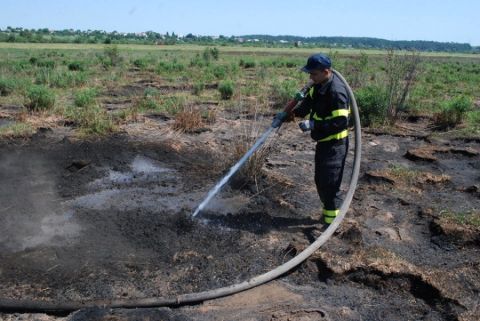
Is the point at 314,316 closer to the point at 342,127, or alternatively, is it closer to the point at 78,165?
the point at 342,127

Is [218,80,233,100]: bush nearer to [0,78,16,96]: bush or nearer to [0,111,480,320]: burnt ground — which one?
[0,111,480,320]: burnt ground

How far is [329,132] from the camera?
4.41 metres

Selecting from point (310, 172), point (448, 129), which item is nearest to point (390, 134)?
point (448, 129)

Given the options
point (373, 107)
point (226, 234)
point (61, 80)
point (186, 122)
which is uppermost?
point (61, 80)

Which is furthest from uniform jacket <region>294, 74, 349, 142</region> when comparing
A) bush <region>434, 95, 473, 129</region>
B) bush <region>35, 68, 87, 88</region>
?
bush <region>35, 68, 87, 88</region>

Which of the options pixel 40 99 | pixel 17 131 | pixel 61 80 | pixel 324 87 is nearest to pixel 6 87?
pixel 61 80

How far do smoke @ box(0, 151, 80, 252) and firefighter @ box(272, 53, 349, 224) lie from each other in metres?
2.59

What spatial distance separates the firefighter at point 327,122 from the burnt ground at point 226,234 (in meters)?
0.46

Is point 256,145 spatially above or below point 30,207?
above

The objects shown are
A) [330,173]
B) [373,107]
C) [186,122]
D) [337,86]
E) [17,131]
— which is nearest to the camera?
[337,86]

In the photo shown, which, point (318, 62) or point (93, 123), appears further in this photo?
point (93, 123)

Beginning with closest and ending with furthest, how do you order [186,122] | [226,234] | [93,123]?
[226,234] → [93,123] → [186,122]

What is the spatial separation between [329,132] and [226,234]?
1.49 metres

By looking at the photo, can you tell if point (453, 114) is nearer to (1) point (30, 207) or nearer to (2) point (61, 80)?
(1) point (30, 207)
